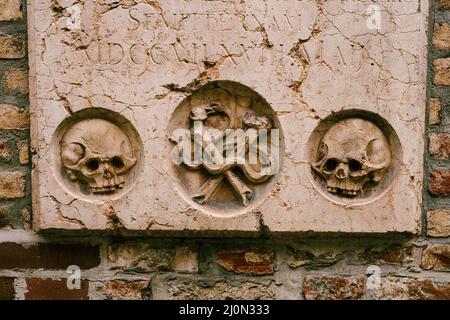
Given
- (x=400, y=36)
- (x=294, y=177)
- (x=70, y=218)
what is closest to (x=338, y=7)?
(x=400, y=36)

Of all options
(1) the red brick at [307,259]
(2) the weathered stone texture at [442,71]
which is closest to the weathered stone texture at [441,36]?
(2) the weathered stone texture at [442,71]

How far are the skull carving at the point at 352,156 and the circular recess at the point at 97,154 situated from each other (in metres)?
0.66

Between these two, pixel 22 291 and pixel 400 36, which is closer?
pixel 400 36

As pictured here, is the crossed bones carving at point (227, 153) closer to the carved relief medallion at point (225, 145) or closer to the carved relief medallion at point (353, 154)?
the carved relief medallion at point (225, 145)

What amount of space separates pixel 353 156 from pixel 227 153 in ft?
1.44

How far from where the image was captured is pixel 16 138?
2014 millimetres

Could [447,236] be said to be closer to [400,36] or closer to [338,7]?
[400,36]

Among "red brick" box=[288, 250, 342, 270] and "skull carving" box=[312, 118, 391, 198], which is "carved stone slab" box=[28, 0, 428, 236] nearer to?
"skull carving" box=[312, 118, 391, 198]

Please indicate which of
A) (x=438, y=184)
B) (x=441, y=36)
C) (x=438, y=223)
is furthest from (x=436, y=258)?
(x=441, y=36)

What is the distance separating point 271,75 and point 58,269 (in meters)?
1.04

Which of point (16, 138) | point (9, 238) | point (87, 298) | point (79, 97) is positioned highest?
point (79, 97)

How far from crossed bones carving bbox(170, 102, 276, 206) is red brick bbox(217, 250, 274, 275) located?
19 cm

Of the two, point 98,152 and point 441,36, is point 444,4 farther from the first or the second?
point 98,152

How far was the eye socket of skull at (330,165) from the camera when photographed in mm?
1953
